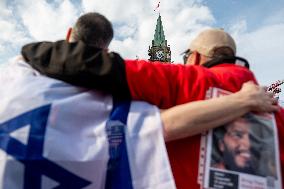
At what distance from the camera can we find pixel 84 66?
178 centimetres

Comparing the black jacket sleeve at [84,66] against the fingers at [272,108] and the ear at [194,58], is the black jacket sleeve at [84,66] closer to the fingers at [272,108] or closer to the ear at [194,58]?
the ear at [194,58]

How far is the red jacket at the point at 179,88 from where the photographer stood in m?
1.81

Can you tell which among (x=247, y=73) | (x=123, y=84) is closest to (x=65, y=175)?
(x=123, y=84)

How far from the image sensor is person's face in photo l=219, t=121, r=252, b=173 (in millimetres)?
1762

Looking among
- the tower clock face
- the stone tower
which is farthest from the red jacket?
the tower clock face

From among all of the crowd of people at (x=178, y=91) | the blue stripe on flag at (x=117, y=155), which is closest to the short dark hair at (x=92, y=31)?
the crowd of people at (x=178, y=91)

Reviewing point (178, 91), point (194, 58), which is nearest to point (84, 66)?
point (178, 91)

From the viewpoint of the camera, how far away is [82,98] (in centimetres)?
185

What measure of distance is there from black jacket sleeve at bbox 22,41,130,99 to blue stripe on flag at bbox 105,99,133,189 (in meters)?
0.12

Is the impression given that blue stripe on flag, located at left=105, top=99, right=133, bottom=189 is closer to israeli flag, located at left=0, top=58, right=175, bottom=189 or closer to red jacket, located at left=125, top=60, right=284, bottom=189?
israeli flag, located at left=0, top=58, right=175, bottom=189

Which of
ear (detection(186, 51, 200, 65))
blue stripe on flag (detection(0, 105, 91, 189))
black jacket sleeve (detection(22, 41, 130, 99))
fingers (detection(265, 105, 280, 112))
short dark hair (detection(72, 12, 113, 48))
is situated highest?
short dark hair (detection(72, 12, 113, 48))

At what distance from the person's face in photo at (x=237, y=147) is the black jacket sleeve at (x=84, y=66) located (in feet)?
1.60

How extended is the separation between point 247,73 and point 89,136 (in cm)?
84

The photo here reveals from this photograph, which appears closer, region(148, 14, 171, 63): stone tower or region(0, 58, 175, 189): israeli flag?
region(0, 58, 175, 189): israeli flag
